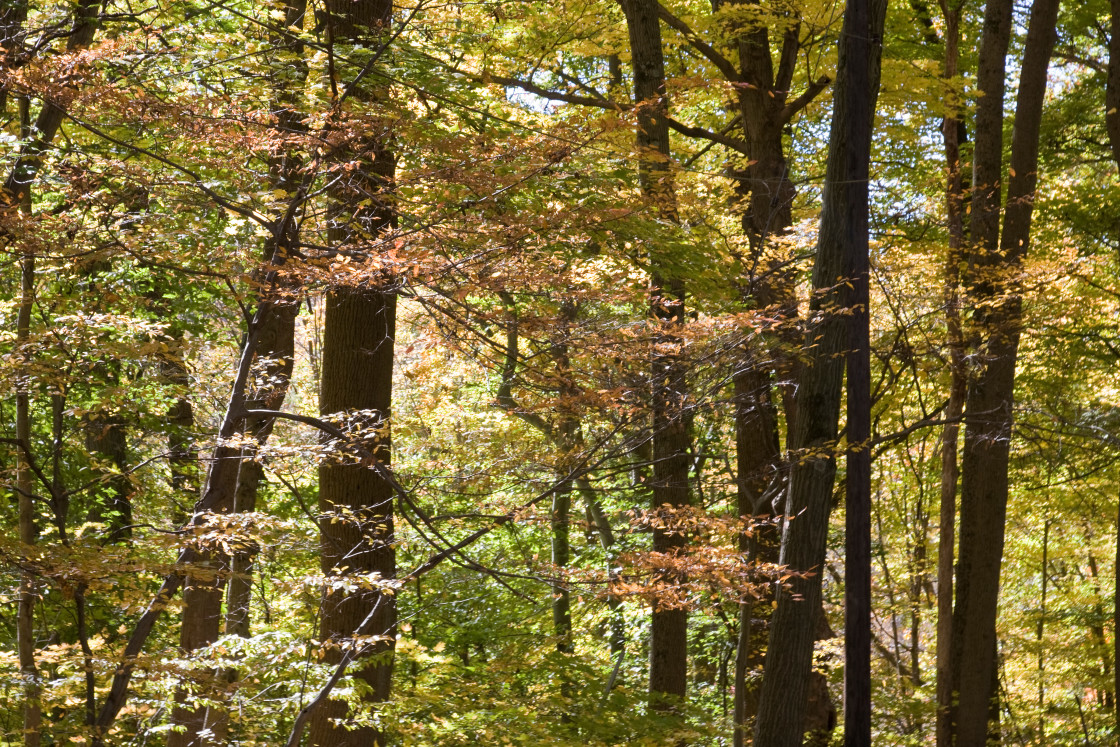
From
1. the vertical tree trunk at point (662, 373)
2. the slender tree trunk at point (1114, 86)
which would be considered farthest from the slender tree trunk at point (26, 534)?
the slender tree trunk at point (1114, 86)

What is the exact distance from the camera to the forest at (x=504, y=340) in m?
4.69

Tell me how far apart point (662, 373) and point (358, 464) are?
2289mm

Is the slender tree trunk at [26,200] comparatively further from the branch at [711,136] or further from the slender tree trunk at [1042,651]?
the slender tree trunk at [1042,651]

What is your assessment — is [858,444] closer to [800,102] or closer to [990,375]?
[800,102]

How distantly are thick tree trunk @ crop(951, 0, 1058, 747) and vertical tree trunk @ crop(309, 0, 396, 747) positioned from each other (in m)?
5.82

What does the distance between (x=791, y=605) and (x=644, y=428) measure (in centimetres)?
164

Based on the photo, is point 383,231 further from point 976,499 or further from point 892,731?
point 892,731

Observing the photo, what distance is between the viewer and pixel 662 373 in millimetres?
6730

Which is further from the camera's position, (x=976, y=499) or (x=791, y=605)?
(x=976, y=499)

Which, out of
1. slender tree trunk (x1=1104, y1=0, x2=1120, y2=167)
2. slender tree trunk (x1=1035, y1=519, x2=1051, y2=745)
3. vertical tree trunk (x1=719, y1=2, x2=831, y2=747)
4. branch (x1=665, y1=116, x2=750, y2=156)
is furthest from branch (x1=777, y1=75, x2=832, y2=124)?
slender tree trunk (x1=1035, y1=519, x2=1051, y2=745)

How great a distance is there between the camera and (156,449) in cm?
959

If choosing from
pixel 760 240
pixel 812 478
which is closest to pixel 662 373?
pixel 812 478

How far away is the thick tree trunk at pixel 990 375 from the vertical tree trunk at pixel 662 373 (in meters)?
3.11

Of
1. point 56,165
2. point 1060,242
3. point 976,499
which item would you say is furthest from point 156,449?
point 1060,242
